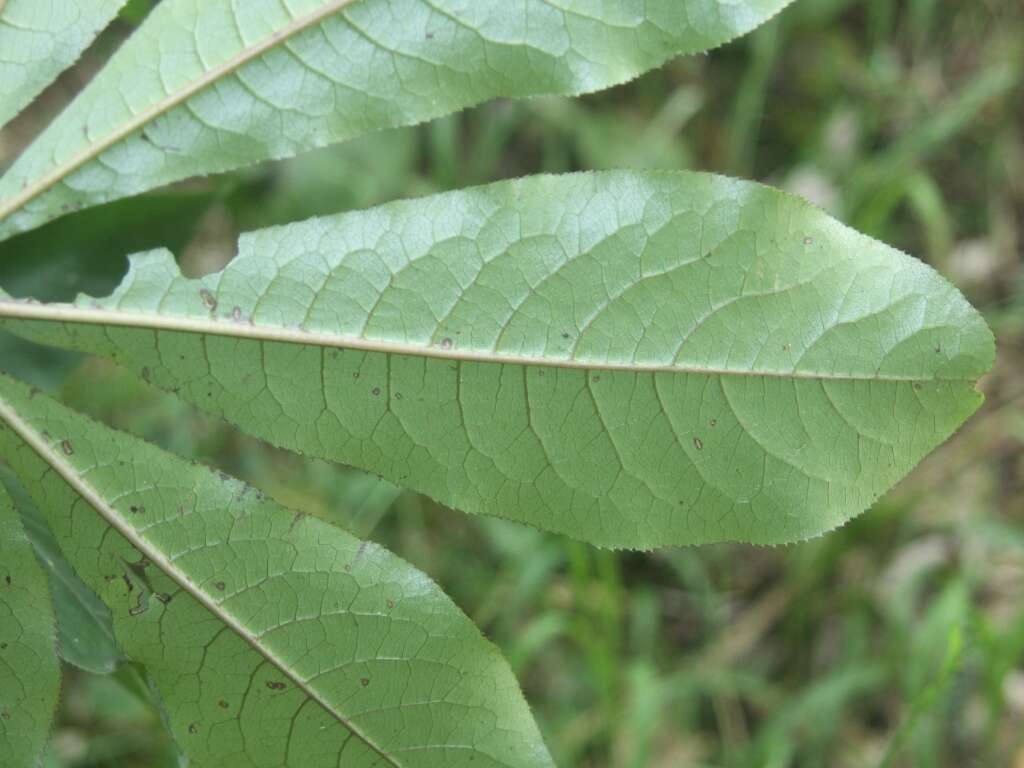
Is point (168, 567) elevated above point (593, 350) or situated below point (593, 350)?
below

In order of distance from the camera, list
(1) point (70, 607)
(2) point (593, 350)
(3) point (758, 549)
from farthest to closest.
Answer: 1. (3) point (758, 549)
2. (1) point (70, 607)
3. (2) point (593, 350)

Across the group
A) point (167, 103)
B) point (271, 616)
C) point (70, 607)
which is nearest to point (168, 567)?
point (271, 616)

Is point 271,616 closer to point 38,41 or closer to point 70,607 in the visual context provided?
point 70,607

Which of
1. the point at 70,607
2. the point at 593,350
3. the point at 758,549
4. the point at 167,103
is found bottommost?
the point at 758,549

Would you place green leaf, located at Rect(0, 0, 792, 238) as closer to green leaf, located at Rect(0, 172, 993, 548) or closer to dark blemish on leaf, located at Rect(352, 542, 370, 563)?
green leaf, located at Rect(0, 172, 993, 548)

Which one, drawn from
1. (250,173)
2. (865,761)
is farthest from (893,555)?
(250,173)
